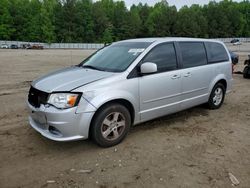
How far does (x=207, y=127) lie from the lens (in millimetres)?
4902

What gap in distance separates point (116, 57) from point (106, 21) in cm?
8661

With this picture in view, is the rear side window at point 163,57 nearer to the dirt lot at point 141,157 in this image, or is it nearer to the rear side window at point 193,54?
the rear side window at point 193,54

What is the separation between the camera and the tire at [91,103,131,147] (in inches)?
148

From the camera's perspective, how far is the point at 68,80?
3.90 meters

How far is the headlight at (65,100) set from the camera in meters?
3.56

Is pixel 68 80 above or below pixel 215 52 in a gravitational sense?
below

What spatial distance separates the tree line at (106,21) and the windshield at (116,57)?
7720 centimetres

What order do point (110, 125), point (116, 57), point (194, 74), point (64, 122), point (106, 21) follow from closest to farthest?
point (64, 122), point (110, 125), point (116, 57), point (194, 74), point (106, 21)

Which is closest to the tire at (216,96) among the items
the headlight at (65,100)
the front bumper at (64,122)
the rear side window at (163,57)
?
the rear side window at (163,57)

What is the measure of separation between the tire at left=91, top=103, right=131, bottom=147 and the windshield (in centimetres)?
71

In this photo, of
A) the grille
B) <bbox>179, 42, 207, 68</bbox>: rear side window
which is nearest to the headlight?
the grille

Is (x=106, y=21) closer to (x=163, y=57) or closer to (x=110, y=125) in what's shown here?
(x=163, y=57)

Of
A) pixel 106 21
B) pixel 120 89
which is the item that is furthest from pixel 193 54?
pixel 106 21

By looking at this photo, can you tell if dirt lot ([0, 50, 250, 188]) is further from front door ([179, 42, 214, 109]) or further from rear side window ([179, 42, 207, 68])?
rear side window ([179, 42, 207, 68])
